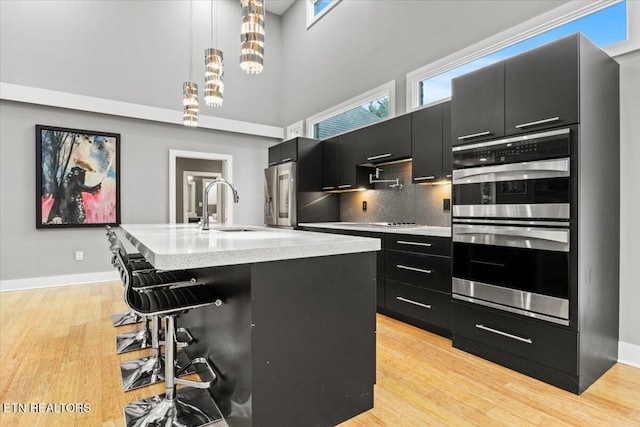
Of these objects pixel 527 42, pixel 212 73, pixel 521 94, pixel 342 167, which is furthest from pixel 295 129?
pixel 521 94

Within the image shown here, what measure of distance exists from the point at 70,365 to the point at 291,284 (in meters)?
1.87

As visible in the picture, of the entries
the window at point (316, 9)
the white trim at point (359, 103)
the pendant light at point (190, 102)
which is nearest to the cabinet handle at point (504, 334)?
Answer: the white trim at point (359, 103)

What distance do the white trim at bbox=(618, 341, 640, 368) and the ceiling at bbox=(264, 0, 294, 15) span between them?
6910 mm

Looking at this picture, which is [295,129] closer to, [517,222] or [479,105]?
[479,105]

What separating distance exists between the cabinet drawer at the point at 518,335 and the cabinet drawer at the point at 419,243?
17.1 inches

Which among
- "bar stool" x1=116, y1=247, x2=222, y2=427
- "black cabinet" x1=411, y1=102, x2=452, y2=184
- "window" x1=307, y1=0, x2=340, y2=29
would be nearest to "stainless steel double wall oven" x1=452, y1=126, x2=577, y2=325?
"black cabinet" x1=411, y1=102, x2=452, y2=184

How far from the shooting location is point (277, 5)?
21.3ft

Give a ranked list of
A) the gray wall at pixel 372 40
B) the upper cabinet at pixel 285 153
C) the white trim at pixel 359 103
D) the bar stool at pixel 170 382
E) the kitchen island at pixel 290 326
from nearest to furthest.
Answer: the kitchen island at pixel 290 326, the bar stool at pixel 170 382, the gray wall at pixel 372 40, the white trim at pixel 359 103, the upper cabinet at pixel 285 153

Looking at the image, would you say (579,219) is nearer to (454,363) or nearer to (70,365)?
(454,363)

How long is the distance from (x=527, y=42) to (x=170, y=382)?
363 cm

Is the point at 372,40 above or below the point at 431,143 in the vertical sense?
above

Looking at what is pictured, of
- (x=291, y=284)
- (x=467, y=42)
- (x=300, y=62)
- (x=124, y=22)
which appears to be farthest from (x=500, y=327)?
(x=124, y=22)

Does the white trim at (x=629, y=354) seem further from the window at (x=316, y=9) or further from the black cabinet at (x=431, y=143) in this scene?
the window at (x=316, y=9)

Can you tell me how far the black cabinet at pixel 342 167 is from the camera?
430 centimetres
